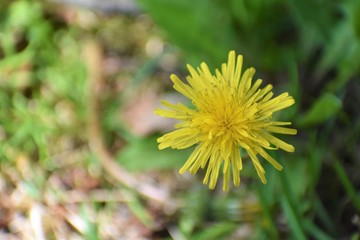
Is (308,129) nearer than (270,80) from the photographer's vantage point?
Yes

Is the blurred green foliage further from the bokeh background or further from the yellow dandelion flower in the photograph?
the yellow dandelion flower

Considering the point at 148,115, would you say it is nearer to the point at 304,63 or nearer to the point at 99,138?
the point at 99,138

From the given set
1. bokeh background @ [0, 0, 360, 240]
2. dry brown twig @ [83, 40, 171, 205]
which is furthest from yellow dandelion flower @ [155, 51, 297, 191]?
dry brown twig @ [83, 40, 171, 205]

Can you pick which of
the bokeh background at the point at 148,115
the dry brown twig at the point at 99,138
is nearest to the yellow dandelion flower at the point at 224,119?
the bokeh background at the point at 148,115

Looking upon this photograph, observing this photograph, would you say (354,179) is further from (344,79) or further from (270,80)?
(270,80)

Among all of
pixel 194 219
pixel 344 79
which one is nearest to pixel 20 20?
pixel 194 219

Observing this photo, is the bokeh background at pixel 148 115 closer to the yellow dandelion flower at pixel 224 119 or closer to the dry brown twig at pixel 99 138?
Answer: the dry brown twig at pixel 99 138

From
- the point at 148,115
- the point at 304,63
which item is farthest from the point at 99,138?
the point at 304,63
